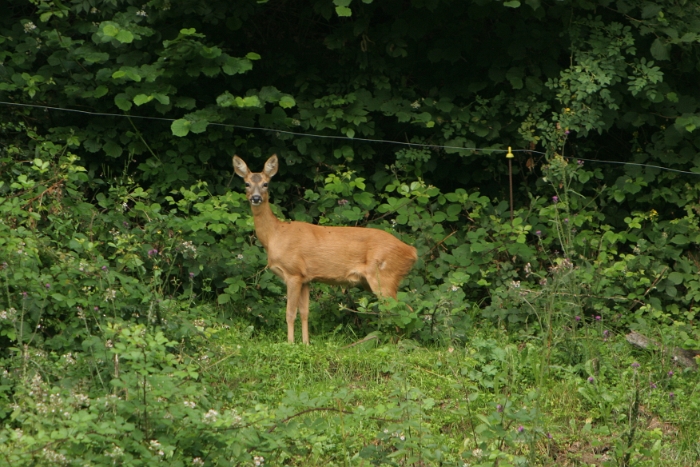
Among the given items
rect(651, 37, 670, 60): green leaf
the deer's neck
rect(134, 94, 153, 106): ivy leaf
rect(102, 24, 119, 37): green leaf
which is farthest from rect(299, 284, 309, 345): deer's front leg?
rect(651, 37, 670, 60): green leaf

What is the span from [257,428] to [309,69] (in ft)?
18.3

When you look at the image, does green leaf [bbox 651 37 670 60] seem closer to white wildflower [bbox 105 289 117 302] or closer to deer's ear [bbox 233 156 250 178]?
deer's ear [bbox 233 156 250 178]

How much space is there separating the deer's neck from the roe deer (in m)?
0.02

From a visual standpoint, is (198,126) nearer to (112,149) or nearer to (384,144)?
(112,149)

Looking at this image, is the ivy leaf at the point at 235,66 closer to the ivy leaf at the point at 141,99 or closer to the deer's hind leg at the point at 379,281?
the ivy leaf at the point at 141,99

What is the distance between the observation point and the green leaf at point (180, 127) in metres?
8.58

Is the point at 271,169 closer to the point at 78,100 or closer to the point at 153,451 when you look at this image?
the point at 78,100

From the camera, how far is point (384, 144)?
32.3 feet

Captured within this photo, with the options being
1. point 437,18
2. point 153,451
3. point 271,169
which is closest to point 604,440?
point 153,451

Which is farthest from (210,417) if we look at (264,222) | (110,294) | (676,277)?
(676,277)

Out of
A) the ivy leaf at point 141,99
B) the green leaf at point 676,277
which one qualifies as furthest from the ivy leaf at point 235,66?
the green leaf at point 676,277

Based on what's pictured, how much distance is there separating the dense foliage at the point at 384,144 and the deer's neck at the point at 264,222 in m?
0.32

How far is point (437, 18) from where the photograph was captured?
30.0ft

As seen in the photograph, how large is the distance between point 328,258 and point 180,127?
1992 millimetres
